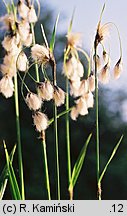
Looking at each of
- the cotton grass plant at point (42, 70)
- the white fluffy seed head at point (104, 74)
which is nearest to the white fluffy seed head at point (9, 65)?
the cotton grass plant at point (42, 70)

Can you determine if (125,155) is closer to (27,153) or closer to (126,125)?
(126,125)

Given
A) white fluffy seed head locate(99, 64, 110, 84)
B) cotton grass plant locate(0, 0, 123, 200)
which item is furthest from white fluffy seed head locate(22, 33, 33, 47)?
white fluffy seed head locate(99, 64, 110, 84)

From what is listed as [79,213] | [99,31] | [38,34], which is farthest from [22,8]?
[38,34]

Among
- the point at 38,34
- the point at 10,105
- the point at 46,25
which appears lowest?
the point at 10,105

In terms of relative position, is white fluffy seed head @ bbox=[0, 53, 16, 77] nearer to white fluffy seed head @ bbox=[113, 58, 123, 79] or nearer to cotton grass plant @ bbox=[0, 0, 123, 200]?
cotton grass plant @ bbox=[0, 0, 123, 200]

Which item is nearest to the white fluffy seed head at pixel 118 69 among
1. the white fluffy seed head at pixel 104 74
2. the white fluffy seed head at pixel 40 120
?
the white fluffy seed head at pixel 104 74

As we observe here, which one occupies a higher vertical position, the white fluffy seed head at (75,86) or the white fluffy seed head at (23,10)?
the white fluffy seed head at (23,10)

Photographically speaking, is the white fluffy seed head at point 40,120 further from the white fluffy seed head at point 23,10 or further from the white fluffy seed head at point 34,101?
the white fluffy seed head at point 23,10

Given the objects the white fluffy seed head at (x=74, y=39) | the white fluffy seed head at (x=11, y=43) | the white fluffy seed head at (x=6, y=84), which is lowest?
the white fluffy seed head at (x=6, y=84)
